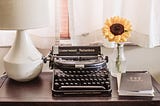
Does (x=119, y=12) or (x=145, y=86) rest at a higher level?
(x=119, y=12)

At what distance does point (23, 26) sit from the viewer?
1.42 meters

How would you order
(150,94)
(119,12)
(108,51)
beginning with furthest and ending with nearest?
1. (108,51)
2. (119,12)
3. (150,94)

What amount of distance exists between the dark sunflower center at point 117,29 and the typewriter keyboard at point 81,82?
0.79ft

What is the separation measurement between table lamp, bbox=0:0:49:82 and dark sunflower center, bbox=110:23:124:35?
36 centimetres

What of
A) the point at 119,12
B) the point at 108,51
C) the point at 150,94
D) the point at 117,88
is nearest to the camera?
the point at 150,94

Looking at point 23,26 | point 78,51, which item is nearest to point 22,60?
point 23,26

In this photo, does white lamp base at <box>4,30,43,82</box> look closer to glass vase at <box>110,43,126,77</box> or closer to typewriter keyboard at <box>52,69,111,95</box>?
typewriter keyboard at <box>52,69,111,95</box>

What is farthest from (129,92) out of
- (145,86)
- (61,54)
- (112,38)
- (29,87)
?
(29,87)

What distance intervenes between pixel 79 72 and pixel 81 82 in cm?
6

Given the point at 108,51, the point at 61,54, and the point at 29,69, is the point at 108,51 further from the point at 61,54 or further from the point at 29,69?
the point at 29,69

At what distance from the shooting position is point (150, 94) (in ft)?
4.48

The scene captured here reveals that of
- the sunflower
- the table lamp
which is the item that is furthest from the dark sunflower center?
the table lamp

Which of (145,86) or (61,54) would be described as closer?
(145,86)

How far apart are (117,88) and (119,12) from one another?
54 centimetres
